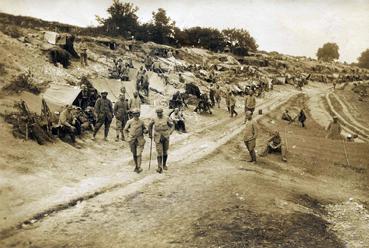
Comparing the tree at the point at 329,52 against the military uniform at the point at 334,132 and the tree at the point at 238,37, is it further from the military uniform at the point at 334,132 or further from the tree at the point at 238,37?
the military uniform at the point at 334,132

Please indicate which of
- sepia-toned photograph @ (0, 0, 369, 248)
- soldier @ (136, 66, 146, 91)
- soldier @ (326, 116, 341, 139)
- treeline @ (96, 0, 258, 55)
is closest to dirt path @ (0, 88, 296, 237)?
sepia-toned photograph @ (0, 0, 369, 248)

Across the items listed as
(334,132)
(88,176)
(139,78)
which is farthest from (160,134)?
(139,78)

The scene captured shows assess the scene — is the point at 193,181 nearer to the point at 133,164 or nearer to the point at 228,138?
the point at 133,164

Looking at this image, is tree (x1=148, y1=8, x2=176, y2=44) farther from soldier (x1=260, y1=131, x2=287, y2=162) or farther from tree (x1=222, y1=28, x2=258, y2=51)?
soldier (x1=260, y1=131, x2=287, y2=162)

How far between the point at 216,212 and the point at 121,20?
44.0 meters

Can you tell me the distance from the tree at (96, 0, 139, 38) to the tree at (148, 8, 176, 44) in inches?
93.6

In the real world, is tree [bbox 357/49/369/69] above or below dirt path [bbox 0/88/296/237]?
above

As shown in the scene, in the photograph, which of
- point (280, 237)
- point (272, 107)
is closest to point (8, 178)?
point (280, 237)

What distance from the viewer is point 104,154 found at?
48.2 ft

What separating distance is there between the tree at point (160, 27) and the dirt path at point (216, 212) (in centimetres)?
4010

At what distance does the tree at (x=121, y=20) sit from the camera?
165 feet

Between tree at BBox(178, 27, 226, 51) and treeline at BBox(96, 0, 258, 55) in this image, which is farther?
tree at BBox(178, 27, 226, 51)

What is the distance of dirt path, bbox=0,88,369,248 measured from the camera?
820 cm

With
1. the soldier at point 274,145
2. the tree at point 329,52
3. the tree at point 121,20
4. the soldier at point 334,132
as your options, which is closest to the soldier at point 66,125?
the soldier at point 274,145
